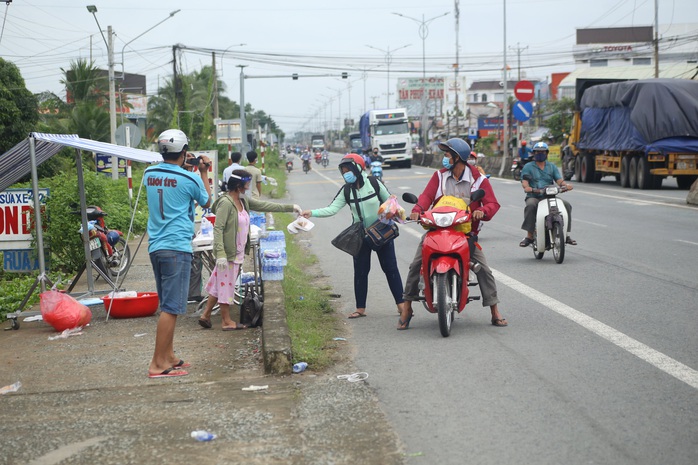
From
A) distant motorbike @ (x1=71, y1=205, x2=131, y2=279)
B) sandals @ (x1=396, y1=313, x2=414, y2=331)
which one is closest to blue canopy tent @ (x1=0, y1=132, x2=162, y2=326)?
distant motorbike @ (x1=71, y1=205, x2=131, y2=279)

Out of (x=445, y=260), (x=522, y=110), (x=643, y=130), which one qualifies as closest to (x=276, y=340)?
(x=445, y=260)

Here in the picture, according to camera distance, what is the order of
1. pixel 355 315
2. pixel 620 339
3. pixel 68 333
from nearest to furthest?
pixel 620 339 < pixel 68 333 < pixel 355 315

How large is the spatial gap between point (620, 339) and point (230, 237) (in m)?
3.84

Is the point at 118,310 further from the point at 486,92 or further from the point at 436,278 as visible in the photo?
the point at 486,92

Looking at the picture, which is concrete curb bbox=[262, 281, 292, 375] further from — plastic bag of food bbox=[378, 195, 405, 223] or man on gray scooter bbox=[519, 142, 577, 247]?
man on gray scooter bbox=[519, 142, 577, 247]

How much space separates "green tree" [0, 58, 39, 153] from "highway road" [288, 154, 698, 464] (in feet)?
69.3

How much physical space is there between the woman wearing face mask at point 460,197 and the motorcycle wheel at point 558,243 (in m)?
4.73

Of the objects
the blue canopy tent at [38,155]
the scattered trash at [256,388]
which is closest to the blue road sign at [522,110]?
the blue canopy tent at [38,155]

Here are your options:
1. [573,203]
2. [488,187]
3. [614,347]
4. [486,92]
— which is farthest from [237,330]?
[486,92]

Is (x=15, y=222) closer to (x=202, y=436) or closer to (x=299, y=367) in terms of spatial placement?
(x=299, y=367)

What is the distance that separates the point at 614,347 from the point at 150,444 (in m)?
4.05

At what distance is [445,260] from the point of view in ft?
27.4

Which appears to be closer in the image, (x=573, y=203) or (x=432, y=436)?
(x=432, y=436)

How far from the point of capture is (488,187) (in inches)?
360
